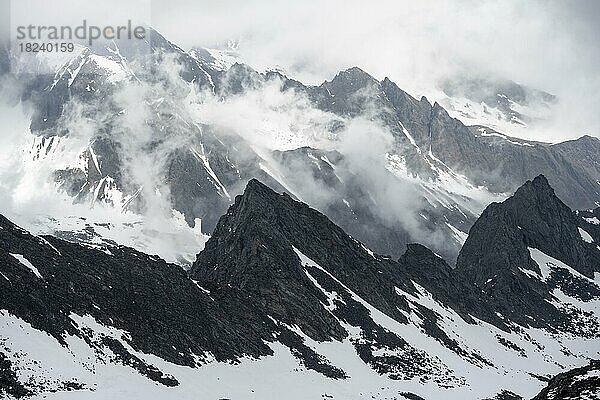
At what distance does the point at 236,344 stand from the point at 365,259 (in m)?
54.9

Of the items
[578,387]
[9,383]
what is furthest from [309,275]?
[578,387]

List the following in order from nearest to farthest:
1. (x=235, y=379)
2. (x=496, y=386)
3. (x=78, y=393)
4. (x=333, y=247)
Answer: (x=78, y=393)
(x=235, y=379)
(x=496, y=386)
(x=333, y=247)

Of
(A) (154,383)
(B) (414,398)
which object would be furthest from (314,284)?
(A) (154,383)

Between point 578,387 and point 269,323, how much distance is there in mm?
63552

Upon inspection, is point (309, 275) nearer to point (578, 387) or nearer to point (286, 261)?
point (286, 261)

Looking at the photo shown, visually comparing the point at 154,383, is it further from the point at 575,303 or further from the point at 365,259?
the point at 575,303

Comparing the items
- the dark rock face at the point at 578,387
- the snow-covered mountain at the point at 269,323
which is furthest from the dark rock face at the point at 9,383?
the dark rock face at the point at 578,387

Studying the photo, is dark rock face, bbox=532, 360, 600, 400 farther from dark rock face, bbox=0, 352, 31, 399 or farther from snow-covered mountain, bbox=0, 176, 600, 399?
dark rock face, bbox=0, 352, 31, 399

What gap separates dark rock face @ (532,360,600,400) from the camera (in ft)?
127

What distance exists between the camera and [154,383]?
67.9m

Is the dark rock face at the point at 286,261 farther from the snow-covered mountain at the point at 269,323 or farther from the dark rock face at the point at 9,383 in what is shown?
the dark rock face at the point at 9,383

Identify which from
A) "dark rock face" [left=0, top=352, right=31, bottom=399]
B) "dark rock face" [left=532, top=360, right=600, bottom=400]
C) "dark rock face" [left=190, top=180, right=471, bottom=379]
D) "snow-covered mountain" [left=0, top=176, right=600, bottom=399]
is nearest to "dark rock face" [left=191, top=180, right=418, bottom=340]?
"dark rock face" [left=190, top=180, right=471, bottom=379]

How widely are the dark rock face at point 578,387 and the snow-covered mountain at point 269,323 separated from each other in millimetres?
910

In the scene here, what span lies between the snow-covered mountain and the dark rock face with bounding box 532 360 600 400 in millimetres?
910
